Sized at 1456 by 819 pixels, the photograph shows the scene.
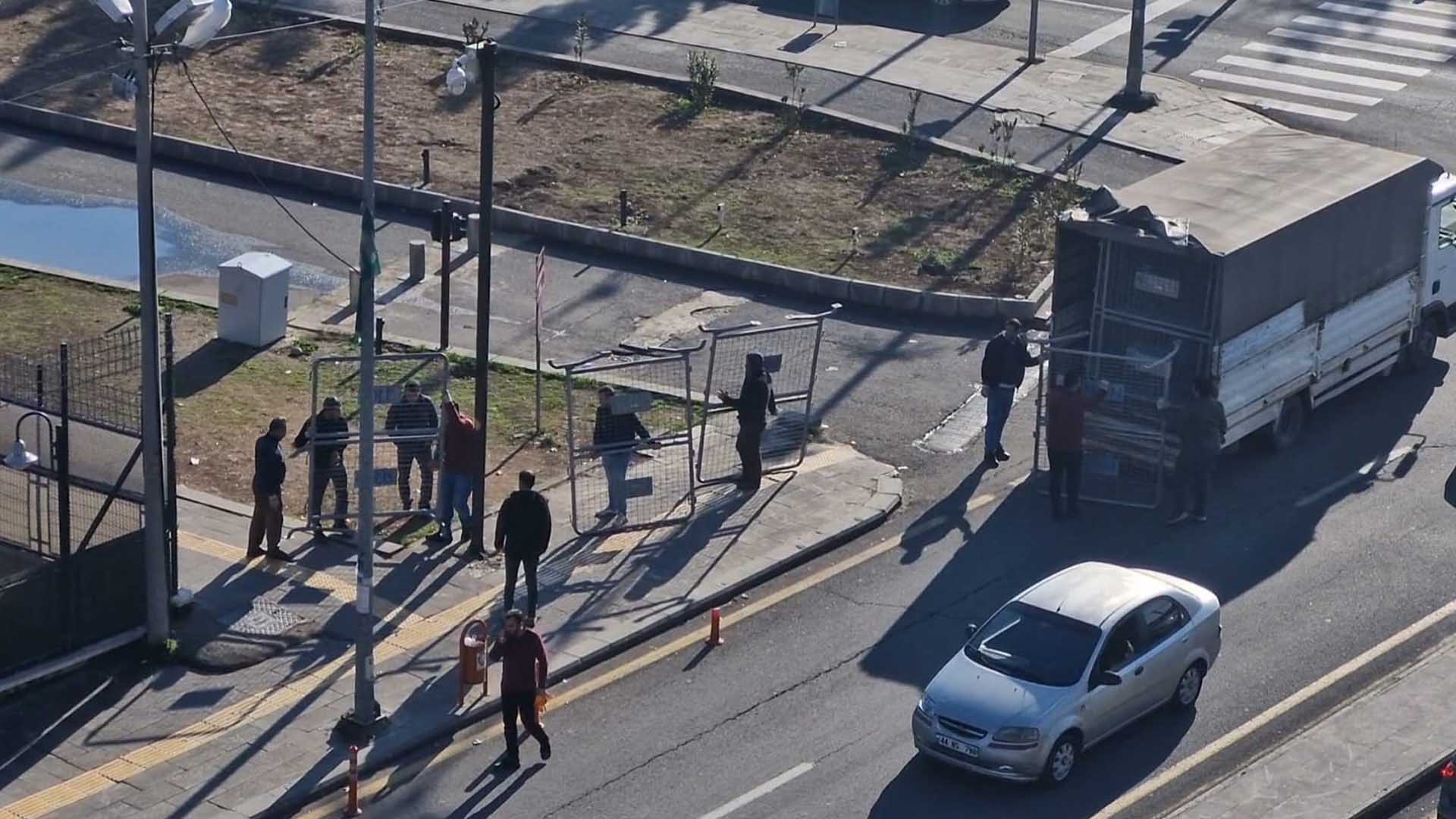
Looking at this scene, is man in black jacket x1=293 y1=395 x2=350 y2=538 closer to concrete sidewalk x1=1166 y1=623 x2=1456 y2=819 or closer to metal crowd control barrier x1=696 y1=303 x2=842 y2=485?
metal crowd control barrier x1=696 y1=303 x2=842 y2=485

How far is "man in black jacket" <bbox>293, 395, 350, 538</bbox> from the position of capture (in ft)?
68.4

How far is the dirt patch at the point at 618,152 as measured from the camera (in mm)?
30234

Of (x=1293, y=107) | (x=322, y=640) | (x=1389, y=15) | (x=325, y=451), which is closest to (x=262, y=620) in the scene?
(x=322, y=640)

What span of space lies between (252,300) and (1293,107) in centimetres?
1931

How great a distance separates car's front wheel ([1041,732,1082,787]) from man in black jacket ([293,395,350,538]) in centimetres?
788

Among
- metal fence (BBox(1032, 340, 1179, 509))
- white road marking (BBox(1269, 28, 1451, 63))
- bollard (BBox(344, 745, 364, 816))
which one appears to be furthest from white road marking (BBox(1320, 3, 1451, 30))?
bollard (BBox(344, 745, 364, 816))

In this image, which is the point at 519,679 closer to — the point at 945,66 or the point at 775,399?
the point at 775,399

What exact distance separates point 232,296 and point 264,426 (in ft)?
9.62

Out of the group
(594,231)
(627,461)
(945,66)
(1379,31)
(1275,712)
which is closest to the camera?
(1275,712)

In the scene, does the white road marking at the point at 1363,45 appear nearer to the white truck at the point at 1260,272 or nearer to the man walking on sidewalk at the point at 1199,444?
the white truck at the point at 1260,272

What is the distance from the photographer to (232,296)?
2606 cm

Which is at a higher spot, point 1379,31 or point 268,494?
point 1379,31

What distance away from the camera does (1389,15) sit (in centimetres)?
4244

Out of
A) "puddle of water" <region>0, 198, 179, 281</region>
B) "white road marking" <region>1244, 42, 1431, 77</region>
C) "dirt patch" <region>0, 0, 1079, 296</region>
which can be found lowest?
"puddle of water" <region>0, 198, 179, 281</region>
